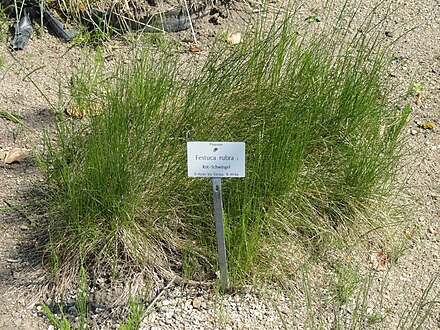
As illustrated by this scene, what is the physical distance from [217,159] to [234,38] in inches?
77.4

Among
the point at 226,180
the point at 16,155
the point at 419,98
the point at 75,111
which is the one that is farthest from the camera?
the point at 419,98

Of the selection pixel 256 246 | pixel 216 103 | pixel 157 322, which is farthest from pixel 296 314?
pixel 216 103

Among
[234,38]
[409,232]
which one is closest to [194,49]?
[234,38]

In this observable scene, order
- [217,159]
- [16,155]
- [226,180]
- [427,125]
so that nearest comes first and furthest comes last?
[217,159]
[226,180]
[16,155]
[427,125]

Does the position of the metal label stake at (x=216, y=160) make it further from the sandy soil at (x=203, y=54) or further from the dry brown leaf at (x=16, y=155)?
the dry brown leaf at (x=16, y=155)

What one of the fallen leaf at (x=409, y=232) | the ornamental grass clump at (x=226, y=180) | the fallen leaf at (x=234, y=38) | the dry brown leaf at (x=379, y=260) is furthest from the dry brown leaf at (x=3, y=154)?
the fallen leaf at (x=409, y=232)

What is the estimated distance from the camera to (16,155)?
3303 mm

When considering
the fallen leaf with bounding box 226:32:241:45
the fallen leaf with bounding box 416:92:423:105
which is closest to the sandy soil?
the fallen leaf with bounding box 416:92:423:105

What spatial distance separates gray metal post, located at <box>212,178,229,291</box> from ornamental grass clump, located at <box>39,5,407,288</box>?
77 millimetres

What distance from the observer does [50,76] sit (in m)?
3.92

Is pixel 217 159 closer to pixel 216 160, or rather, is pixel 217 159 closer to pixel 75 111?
pixel 216 160

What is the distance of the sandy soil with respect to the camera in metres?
2.75

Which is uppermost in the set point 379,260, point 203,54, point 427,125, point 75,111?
point 203,54

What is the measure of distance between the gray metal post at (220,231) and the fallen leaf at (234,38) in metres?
1.87
